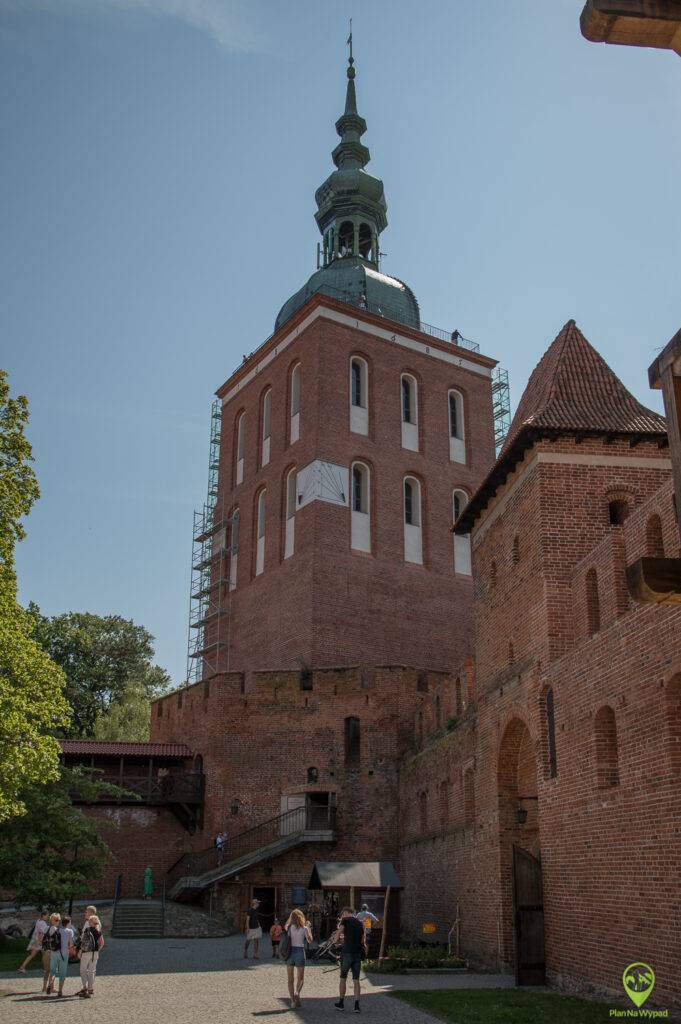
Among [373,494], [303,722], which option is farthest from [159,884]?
[373,494]

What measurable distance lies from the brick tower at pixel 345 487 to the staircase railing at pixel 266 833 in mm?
4095

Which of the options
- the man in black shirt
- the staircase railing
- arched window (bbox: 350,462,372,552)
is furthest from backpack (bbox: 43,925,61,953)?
arched window (bbox: 350,462,372,552)

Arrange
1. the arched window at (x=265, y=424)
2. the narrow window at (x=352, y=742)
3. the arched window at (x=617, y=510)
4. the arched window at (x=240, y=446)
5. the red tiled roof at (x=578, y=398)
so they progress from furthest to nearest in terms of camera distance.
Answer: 1. the arched window at (x=240, y=446)
2. the arched window at (x=265, y=424)
3. the narrow window at (x=352, y=742)
4. the red tiled roof at (x=578, y=398)
5. the arched window at (x=617, y=510)

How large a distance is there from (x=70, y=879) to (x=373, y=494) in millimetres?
16711

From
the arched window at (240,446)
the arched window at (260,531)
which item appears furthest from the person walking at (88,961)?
the arched window at (240,446)

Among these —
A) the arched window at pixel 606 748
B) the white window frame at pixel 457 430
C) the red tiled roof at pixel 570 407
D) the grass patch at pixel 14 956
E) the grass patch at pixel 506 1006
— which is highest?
the white window frame at pixel 457 430

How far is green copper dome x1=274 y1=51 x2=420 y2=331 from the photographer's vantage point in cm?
3691

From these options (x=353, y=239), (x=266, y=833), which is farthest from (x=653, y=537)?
(x=353, y=239)

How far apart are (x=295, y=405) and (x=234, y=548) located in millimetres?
5414

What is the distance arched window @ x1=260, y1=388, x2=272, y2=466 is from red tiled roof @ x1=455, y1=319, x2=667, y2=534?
56.6 ft

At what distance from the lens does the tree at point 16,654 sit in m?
14.8

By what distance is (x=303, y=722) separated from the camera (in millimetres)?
26891

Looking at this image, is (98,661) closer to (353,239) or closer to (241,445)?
(241,445)

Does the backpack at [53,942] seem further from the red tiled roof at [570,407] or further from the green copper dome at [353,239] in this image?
the green copper dome at [353,239]
